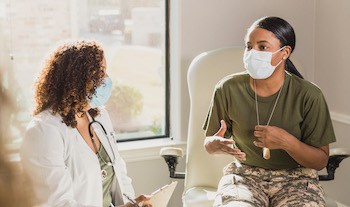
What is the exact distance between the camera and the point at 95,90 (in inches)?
71.3

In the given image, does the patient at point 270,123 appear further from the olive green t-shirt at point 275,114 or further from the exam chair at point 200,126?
the exam chair at point 200,126

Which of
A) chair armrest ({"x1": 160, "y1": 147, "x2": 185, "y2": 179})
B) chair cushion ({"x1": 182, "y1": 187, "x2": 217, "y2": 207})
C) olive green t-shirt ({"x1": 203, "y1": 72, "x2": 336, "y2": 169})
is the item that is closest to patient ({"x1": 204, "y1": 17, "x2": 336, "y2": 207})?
olive green t-shirt ({"x1": 203, "y1": 72, "x2": 336, "y2": 169})

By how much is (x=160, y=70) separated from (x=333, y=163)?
108 centimetres

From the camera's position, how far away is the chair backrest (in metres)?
2.41

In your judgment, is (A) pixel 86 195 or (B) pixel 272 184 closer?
(A) pixel 86 195

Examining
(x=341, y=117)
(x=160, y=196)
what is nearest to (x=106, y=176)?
(x=160, y=196)

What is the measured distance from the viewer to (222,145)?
1964 millimetres

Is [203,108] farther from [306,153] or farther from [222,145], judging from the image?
[306,153]

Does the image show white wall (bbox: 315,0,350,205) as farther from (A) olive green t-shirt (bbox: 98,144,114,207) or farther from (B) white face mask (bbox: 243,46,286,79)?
(A) olive green t-shirt (bbox: 98,144,114,207)

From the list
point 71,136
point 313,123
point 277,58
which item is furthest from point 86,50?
point 313,123

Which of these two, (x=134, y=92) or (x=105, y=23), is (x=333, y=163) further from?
(x=105, y=23)

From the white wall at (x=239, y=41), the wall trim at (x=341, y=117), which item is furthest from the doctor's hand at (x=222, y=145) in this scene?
the wall trim at (x=341, y=117)

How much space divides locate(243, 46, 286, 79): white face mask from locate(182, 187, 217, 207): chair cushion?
54cm

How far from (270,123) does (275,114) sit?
4 cm
